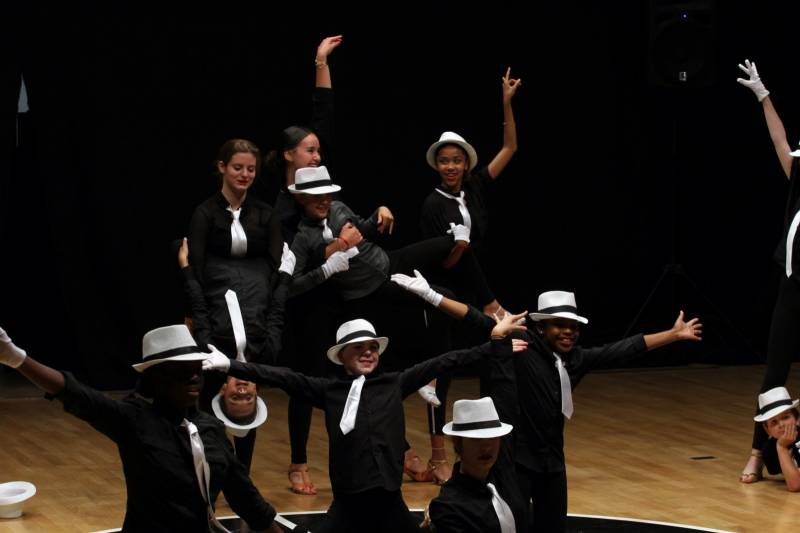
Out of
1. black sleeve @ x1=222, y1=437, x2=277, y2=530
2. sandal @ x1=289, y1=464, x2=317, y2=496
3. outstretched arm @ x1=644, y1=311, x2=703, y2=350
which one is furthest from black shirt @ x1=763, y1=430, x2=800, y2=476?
black sleeve @ x1=222, y1=437, x2=277, y2=530

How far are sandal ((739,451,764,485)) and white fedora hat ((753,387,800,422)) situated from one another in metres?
0.17

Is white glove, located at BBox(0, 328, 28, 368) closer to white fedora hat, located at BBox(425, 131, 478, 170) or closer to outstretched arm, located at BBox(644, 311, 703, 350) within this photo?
outstretched arm, located at BBox(644, 311, 703, 350)

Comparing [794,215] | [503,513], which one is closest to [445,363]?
[503,513]

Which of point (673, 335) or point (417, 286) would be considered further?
point (417, 286)

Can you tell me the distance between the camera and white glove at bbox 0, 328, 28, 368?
137 inches

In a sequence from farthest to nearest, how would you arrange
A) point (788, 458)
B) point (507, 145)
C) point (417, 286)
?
point (507, 145) → point (788, 458) → point (417, 286)

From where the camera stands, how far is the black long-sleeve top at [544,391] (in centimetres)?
523

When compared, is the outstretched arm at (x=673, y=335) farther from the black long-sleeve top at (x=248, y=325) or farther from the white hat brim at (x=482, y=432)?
the black long-sleeve top at (x=248, y=325)

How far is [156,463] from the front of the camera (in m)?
3.79

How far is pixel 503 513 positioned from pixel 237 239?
78.1 inches

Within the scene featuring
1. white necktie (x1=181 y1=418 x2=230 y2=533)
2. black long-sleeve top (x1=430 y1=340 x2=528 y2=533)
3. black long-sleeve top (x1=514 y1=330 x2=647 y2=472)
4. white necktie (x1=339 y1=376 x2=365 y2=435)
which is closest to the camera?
white necktie (x1=181 y1=418 x2=230 y2=533)

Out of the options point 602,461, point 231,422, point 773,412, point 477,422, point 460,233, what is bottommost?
point 602,461

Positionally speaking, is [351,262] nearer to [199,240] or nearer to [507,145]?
[199,240]

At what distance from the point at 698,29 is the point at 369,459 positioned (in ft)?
15.1
